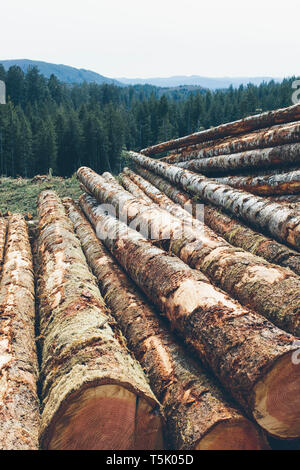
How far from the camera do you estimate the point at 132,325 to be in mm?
3600

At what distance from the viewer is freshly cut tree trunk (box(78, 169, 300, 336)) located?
3018mm

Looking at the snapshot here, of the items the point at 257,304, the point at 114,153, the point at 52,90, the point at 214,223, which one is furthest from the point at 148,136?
the point at 257,304

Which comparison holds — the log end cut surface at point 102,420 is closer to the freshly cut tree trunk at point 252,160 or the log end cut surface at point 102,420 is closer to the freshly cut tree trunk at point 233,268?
the freshly cut tree trunk at point 233,268

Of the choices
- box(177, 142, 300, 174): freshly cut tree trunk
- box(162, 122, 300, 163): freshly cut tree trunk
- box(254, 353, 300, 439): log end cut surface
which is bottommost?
box(254, 353, 300, 439): log end cut surface

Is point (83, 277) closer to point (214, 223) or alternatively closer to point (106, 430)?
point (106, 430)

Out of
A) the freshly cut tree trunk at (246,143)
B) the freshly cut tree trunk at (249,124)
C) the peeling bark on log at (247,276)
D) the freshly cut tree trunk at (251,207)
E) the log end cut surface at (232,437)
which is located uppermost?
the freshly cut tree trunk at (249,124)

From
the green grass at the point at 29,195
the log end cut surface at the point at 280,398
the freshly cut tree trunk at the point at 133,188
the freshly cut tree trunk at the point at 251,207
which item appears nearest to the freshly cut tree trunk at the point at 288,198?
the freshly cut tree trunk at the point at 251,207

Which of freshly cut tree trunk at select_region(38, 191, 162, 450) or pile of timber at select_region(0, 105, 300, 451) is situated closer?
freshly cut tree trunk at select_region(38, 191, 162, 450)

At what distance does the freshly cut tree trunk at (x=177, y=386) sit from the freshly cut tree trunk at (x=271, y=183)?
4337mm

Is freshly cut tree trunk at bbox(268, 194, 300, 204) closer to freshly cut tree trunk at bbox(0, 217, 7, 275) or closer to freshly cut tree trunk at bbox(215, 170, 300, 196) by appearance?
freshly cut tree trunk at bbox(215, 170, 300, 196)

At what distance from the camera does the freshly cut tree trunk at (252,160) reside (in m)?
6.99

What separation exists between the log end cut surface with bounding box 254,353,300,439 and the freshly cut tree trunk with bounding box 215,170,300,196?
4998 mm

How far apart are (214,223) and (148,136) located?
4927 cm

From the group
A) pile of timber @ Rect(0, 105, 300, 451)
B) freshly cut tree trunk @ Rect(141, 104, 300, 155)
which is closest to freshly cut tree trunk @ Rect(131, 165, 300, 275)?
pile of timber @ Rect(0, 105, 300, 451)
